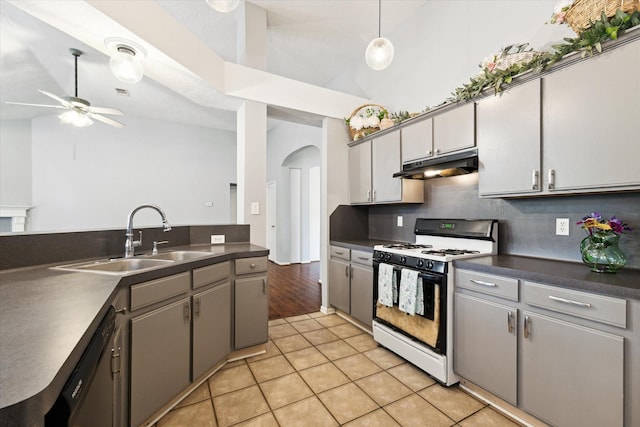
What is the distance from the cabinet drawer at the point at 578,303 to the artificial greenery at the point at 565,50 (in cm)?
130

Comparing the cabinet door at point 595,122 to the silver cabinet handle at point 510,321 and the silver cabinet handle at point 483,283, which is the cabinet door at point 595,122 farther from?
the silver cabinet handle at point 510,321

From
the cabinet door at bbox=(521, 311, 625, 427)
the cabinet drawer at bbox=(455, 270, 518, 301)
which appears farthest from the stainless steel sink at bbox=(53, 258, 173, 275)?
the cabinet door at bbox=(521, 311, 625, 427)

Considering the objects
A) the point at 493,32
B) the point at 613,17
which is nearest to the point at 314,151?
the point at 493,32

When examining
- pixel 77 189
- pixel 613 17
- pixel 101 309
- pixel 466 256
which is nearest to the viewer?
pixel 101 309

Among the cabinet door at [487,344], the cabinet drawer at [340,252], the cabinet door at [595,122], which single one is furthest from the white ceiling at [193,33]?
the cabinet door at [487,344]

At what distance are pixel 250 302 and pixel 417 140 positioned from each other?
210 centimetres

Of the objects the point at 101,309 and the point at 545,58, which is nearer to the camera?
the point at 101,309

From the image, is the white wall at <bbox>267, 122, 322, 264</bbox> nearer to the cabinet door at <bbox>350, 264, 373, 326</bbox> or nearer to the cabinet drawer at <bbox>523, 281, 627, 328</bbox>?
the cabinet door at <bbox>350, 264, 373, 326</bbox>

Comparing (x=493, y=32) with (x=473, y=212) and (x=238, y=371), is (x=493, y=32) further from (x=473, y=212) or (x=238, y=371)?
(x=238, y=371)

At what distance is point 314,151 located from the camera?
608cm

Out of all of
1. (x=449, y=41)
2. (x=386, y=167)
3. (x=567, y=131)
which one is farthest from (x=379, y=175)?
(x=567, y=131)

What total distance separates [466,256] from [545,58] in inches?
53.2

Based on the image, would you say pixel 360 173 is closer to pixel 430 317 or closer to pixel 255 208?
pixel 255 208

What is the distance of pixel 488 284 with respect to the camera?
1.74 metres
